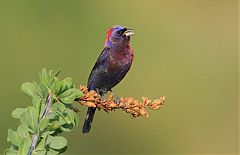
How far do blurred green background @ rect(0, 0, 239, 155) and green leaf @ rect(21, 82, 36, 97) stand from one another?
686cm

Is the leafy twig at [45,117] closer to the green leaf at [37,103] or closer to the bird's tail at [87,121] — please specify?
the green leaf at [37,103]

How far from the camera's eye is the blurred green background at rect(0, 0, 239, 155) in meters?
10.1

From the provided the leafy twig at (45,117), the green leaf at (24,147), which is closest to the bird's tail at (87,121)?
the leafy twig at (45,117)

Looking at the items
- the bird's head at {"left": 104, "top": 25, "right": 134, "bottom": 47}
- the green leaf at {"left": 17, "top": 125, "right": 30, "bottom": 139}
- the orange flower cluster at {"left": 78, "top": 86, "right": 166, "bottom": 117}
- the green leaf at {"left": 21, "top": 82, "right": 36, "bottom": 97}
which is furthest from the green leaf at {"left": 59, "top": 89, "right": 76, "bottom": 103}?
the bird's head at {"left": 104, "top": 25, "right": 134, "bottom": 47}

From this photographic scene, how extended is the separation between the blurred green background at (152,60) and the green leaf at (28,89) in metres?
6.86

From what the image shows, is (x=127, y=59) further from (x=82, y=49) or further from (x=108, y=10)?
(x=108, y=10)

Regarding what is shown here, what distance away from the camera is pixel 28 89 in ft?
7.70

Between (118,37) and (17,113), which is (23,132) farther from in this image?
(118,37)

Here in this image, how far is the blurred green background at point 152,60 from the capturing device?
Answer: 10.1m

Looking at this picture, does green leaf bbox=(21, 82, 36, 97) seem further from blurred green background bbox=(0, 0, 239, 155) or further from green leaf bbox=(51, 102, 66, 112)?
blurred green background bbox=(0, 0, 239, 155)

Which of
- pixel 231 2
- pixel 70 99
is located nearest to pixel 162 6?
pixel 231 2

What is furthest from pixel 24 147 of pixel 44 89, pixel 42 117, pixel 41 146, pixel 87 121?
pixel 87 121

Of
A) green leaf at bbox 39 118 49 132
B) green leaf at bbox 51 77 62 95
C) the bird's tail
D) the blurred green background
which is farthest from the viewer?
the blurred green background

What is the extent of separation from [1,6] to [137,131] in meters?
3.49
